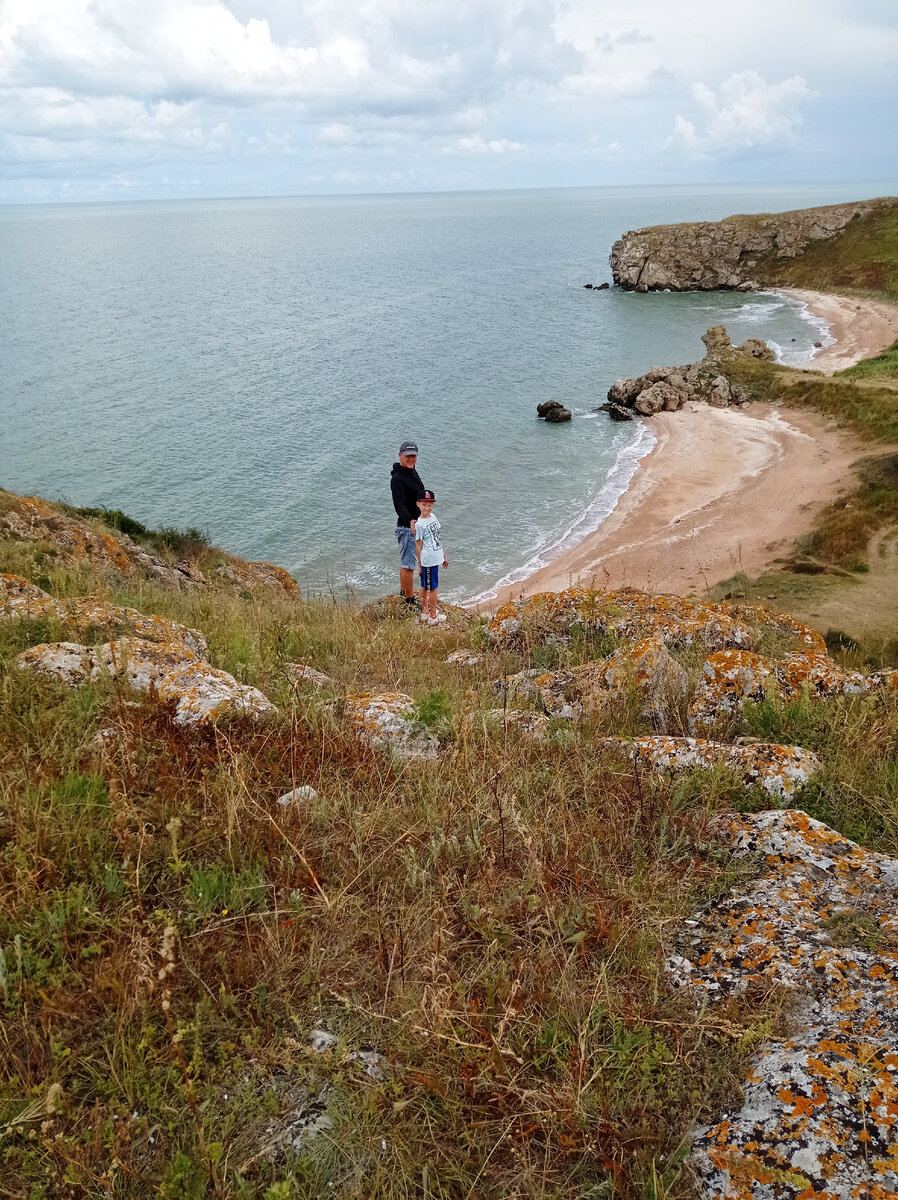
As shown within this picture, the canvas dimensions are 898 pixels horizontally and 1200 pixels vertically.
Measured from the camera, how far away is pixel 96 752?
3893 mm

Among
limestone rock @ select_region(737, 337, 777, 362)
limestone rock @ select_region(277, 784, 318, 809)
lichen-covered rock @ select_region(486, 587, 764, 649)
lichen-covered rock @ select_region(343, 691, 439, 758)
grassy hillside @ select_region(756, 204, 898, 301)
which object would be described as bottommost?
lichen-covered rock @ select_region(486, 587, 764, 649)

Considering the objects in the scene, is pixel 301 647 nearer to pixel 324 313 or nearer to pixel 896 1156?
pixel 896 1156

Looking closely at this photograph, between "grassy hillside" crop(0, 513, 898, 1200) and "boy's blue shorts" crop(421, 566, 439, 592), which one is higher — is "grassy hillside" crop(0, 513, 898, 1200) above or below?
above

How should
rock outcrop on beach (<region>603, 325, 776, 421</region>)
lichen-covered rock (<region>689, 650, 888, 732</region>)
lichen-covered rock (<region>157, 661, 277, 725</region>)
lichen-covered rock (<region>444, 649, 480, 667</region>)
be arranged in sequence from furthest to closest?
1. rock outcrop on beach (<region>603, 325, 776, 421</region>)
2. lichen-covered rock (<region>444, 649, 480, 667</region>)
3. lichen-covered rock (<region>689, 650, 888, 732</region>)
4. lichen-covered rock (<region>157, 661, 277, 725</region>)

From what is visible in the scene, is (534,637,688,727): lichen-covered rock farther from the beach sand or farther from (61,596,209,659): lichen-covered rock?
the beach sand

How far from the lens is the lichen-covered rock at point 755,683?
18.1 feet

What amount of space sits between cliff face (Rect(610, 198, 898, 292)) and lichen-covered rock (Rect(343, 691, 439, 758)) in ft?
314

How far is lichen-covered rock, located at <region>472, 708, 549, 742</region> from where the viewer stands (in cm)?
484

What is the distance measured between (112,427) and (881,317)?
216 ft

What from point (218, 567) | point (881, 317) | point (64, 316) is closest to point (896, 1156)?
point (218, 567)

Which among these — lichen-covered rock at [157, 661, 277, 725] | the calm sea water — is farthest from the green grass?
lichen-covered rock at [157, 661, 277, 725]

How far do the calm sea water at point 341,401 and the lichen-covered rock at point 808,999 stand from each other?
1257 cm

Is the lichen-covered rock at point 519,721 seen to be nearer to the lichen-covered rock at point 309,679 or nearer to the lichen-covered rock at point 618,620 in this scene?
the lichen-covered rock at point 309,679

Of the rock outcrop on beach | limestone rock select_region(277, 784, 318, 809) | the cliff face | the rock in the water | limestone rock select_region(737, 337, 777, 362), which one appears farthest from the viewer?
the cliff face
